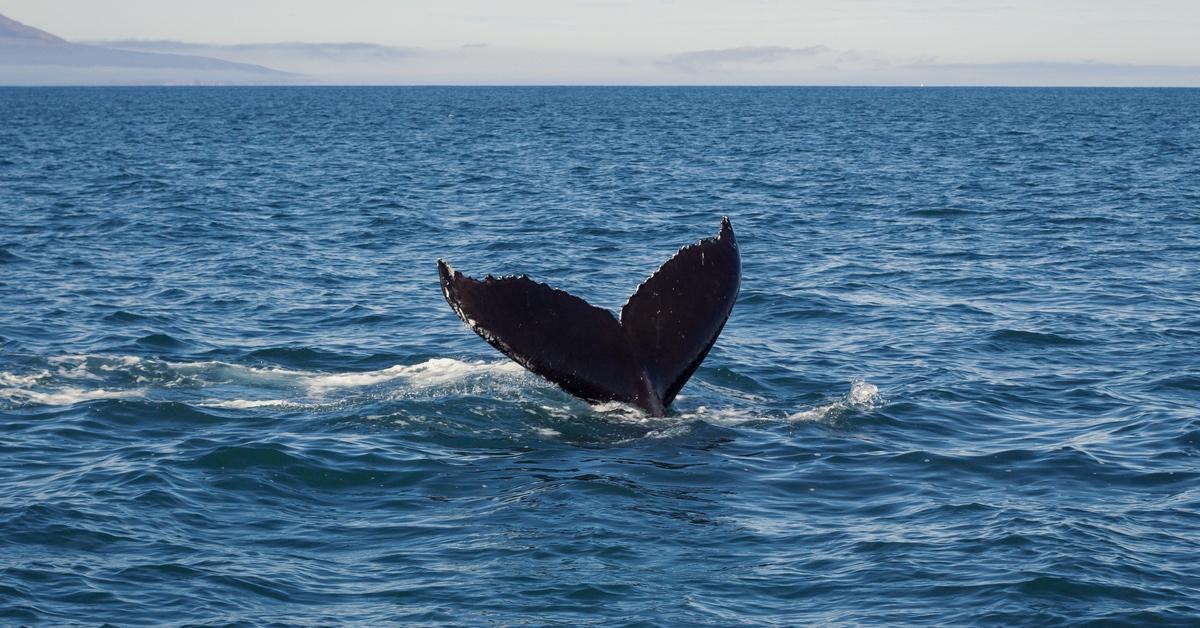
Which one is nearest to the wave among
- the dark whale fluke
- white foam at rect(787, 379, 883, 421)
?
white foam at rect(787, 379, 883, 421)

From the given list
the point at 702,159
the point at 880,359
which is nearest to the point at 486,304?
the point at 880,359

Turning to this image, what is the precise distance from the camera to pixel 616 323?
11586 millimetres

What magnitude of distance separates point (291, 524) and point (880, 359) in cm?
827

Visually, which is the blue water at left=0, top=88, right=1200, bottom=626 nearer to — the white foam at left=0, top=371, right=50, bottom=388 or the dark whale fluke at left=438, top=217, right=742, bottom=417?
the white foam at left=0, top=371, right=50, bottom=388

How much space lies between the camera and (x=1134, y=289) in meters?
20.5

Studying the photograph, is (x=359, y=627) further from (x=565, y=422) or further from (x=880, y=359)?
(x=880, y=359)

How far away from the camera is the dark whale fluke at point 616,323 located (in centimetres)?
1123

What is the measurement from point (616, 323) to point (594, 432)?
1218 millimetres

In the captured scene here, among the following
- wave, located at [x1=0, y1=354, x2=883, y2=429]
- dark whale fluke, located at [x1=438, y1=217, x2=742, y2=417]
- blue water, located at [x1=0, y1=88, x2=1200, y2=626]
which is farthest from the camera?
wave, located at [x1=0, y1=354, x2=883, y2=429]

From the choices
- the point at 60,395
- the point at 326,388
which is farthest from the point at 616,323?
the point at 60,395

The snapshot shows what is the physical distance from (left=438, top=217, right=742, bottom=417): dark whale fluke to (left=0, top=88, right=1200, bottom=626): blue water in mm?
653

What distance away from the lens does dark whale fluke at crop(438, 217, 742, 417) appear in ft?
36.9

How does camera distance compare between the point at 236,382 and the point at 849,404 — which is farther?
the point at 236,382

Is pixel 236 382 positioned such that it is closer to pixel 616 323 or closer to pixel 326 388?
pixel 326 388
